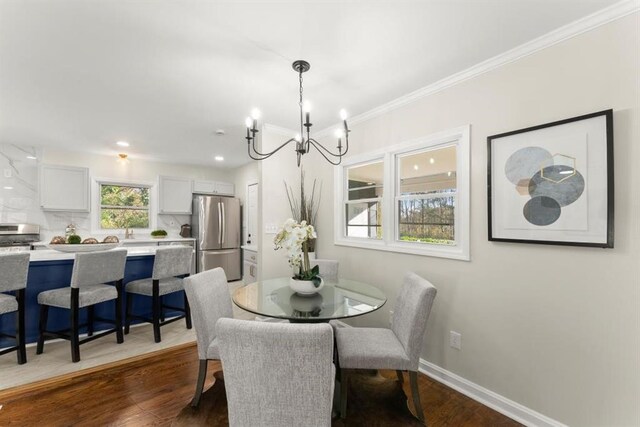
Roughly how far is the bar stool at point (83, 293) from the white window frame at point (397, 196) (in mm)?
2336

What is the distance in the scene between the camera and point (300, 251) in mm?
2049

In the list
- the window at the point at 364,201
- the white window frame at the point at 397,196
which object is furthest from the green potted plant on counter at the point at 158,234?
the window at the point at 364,201

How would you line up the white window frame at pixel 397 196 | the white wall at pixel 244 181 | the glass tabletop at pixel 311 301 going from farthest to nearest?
the white wall at pixel 244 181 < the white window frame at pixel 397 196 < the glass tabletop at pixel 311 301

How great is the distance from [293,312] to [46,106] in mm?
3381

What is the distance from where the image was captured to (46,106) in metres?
2.89

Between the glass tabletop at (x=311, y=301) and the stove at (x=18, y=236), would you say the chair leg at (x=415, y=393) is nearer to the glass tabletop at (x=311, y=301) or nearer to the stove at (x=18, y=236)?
the glass tabletop at (x=311, y=301)

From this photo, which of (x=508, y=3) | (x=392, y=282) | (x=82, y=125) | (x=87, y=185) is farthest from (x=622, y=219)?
(x=87, y=185)

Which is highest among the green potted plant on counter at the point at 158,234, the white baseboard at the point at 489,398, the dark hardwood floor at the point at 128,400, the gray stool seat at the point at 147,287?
the green potted plant on counter at the point at 158,234

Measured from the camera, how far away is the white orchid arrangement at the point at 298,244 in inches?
77.2

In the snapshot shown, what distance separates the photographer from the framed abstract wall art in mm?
1542

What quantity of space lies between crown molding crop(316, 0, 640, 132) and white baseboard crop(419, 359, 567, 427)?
2.31 meters

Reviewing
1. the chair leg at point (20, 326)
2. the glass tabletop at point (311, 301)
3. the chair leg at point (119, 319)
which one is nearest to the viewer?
the glass tabletop at point (311, 301)

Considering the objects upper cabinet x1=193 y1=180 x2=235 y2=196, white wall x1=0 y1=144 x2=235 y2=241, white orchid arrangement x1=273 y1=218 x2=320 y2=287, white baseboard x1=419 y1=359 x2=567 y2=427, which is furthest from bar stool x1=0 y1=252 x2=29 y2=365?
upper cabinet x1=193 y1=180 x2=235 y2=196

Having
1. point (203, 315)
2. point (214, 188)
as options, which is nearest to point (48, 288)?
point (203, 315)
